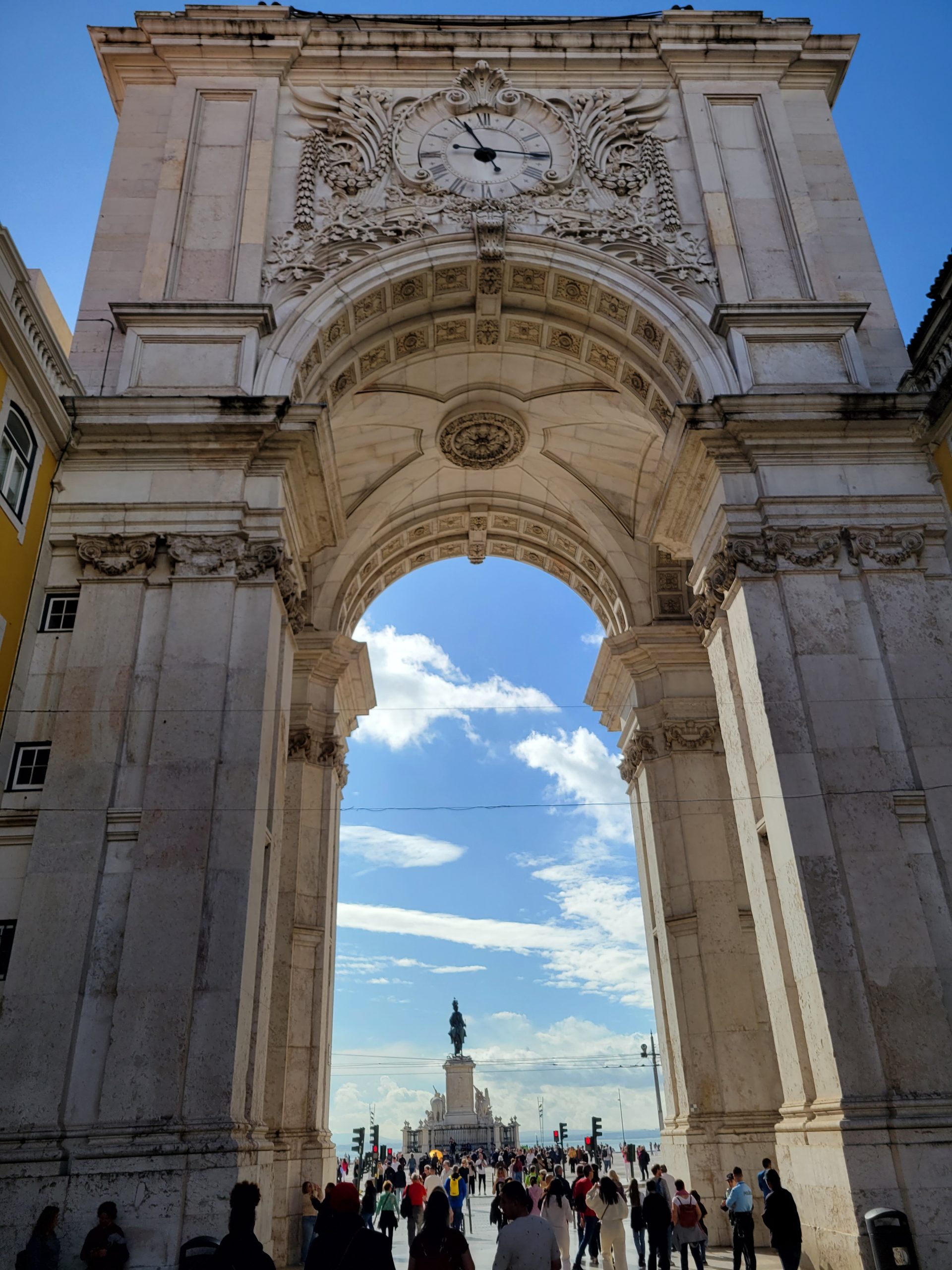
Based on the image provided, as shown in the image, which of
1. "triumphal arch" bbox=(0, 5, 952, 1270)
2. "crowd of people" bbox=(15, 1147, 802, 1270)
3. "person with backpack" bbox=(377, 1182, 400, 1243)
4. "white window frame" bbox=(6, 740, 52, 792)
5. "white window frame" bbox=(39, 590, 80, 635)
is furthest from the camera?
"person with backpack" bbox=(377, 1182, 400, 1243)

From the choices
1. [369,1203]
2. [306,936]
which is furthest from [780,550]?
[369,1203]

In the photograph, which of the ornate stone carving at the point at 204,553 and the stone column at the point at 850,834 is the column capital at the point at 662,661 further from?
the ornate stone carving at the point at 204,553

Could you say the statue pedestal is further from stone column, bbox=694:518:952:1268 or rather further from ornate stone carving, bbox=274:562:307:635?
ornate stone carving, bbox=274:562:307:635

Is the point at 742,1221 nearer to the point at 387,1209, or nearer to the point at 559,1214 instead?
the point at 559,1214

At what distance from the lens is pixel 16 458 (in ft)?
47.2

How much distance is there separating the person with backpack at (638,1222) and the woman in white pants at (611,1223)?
16.4 inches

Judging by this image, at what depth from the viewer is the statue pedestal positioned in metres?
46.1

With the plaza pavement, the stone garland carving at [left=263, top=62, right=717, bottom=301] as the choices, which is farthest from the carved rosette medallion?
the plaza pavement

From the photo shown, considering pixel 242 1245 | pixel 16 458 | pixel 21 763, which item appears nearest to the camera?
pixel 242 1245

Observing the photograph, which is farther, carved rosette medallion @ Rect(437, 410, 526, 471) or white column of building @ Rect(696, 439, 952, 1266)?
carved rosette medallion @ Rect(437, 410, 526, 471)

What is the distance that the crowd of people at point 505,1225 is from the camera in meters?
6.59

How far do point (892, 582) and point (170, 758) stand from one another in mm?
11643

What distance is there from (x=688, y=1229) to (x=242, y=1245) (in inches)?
363

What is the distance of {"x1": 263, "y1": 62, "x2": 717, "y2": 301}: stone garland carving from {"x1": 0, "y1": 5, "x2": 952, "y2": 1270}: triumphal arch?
9cm
